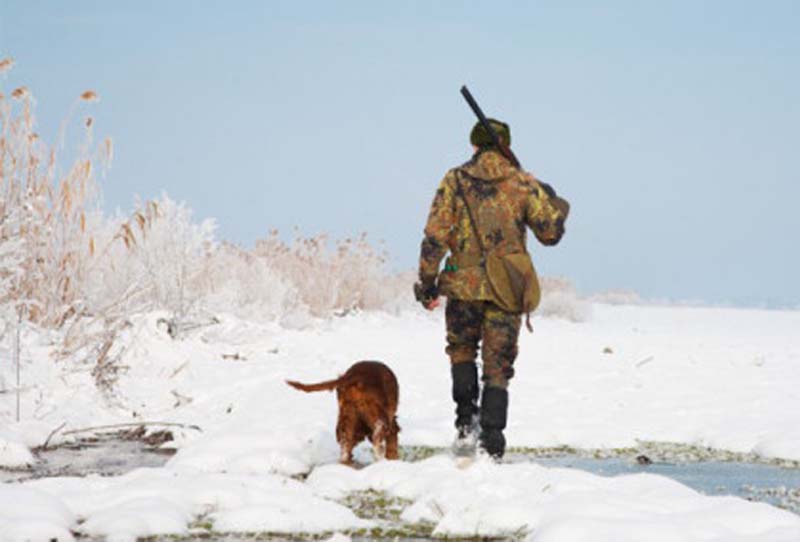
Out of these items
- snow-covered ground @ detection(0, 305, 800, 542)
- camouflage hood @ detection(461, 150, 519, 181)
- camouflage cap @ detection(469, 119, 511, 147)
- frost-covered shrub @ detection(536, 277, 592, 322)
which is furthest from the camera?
frost-covered shrub @ detection(536, 277, 592, 322)

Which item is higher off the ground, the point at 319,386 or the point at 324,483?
the point at 319,386

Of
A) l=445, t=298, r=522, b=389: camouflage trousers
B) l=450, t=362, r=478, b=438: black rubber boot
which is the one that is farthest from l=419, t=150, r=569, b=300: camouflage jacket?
l=450, t=362, r=478, b=438: black rubber boot

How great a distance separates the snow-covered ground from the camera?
5.55m

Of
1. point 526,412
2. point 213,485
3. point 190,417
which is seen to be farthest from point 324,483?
point 526,412

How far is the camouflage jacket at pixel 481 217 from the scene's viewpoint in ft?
24.7

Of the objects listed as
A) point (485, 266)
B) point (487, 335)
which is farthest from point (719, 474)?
point (485, 266)

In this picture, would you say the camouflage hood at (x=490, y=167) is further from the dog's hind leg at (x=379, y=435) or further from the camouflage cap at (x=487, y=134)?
the dog's hind leg at (x=379, y=435)

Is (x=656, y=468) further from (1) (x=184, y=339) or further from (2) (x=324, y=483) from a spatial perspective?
(1) (x=184, y=339)

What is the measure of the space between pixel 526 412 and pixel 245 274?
12.4 m

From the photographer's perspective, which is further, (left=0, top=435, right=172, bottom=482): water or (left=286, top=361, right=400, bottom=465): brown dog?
(left=0, top=435, right=172, bottom=482): water

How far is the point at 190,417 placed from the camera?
10469 mm

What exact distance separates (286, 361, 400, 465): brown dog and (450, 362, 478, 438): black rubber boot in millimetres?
471

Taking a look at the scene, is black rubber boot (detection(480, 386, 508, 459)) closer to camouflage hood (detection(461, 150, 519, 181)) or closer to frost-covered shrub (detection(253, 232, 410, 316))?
camouflage hood (detection(461, 150, 519, 181))

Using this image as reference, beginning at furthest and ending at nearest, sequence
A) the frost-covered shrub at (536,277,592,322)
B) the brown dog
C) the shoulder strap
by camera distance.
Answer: the frost-covered shrub at (536,277,592,322)
the shoulder strap
the brown dog
